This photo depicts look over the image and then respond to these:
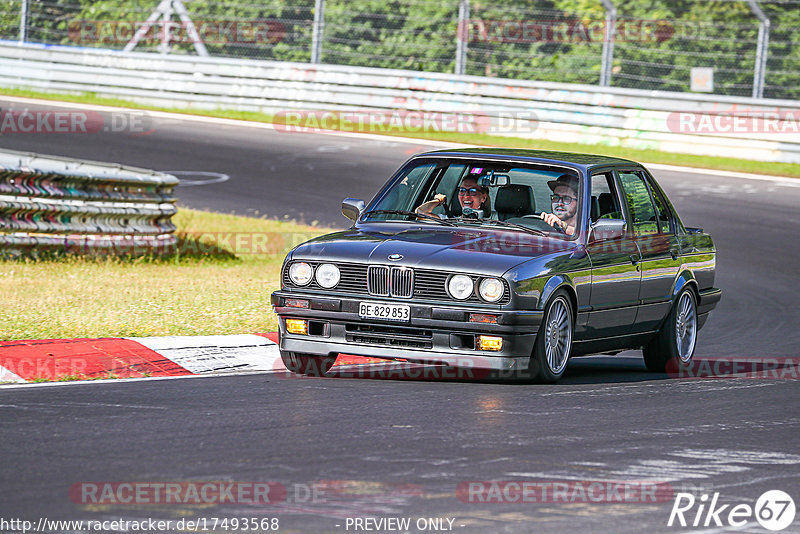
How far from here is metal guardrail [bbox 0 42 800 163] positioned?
939 inches

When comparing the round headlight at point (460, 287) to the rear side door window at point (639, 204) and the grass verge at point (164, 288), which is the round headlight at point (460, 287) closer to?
the rear side door window at point (639, 204)

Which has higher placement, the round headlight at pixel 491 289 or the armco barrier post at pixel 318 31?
the armco barrier post at pixel 318 31

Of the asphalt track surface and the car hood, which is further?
A: the car hood

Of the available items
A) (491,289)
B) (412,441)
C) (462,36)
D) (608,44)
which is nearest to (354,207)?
(491,289)

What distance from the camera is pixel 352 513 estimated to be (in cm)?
550

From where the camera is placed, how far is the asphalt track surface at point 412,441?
5598 mm

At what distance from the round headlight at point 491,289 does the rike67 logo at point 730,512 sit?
2.82m

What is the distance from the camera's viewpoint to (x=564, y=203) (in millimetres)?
9828

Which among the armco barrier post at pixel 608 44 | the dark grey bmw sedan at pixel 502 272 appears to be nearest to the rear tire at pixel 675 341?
the dark grey bmw sedan at pixel 502 272

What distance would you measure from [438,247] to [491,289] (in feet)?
1.76

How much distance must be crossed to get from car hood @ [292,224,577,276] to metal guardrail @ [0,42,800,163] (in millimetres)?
14787

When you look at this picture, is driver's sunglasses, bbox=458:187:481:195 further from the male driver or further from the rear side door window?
the rear side door window

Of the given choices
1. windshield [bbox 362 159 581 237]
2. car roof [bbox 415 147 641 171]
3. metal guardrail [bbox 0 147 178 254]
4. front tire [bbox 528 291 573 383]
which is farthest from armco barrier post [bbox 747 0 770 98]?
front tire [bbox 528 291 573 383]

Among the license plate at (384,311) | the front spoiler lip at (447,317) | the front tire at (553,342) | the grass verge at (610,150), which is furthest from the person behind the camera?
the grass verge at (610,150)
